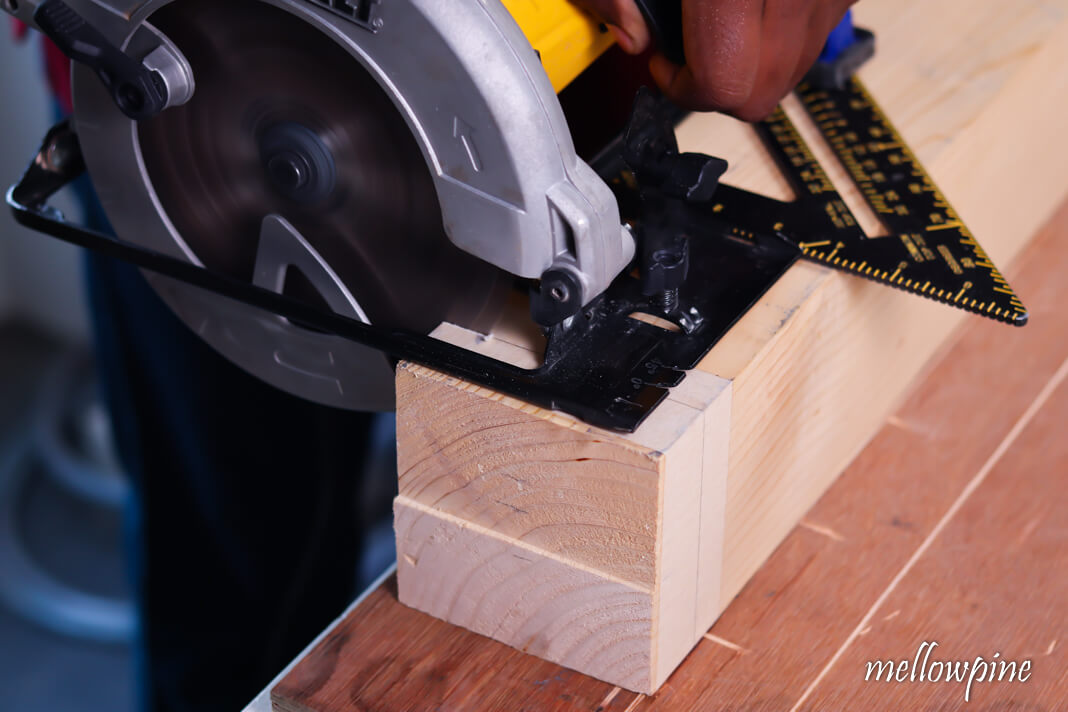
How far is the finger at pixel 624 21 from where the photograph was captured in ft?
3.28

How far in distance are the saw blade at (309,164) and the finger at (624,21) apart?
8.3 inches

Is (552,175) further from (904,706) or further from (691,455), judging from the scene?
(904,706)

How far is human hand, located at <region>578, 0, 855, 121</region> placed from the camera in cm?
96

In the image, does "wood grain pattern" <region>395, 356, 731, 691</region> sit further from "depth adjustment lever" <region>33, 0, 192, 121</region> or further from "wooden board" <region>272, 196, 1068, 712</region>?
"depth adjustment lever" <region>33, 0, 192, 121</region>

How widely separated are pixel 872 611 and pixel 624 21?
0.57 m

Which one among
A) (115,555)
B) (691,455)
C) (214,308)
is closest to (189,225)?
(214,308)

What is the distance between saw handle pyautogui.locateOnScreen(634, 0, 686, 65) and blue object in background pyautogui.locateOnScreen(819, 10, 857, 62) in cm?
40

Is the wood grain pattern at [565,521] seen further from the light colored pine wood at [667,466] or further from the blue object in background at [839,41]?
the blue object in background at [839,41]

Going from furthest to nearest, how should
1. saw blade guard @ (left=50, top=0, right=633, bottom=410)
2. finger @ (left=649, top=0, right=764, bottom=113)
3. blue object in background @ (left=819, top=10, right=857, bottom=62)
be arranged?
blue object in background @ (left=819, top=10, right=857, bottom=62), finger @ (left=649, top=0, right=764, bottom=113), saw blade guard @ (left=50, top=0, right=633, bottom=410)

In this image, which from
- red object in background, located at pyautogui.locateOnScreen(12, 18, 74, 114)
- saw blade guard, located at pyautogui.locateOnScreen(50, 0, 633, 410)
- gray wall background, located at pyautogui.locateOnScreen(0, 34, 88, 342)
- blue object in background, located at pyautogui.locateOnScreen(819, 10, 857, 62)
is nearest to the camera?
saw blade guard, located at pyautogui.locateOnScreen(50, 0, 633, 410)

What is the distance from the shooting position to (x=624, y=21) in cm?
101

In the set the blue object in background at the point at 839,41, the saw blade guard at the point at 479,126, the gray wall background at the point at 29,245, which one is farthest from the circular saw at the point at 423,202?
the gray wall background at the point at 29,245

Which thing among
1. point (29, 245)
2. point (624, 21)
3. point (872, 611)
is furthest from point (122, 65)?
point (29, 245)

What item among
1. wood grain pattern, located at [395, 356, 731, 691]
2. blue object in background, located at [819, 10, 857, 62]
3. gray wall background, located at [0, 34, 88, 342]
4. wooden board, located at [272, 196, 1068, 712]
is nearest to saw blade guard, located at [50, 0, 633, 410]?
wood grain pattern, located at [395, 356, 731, 691]
